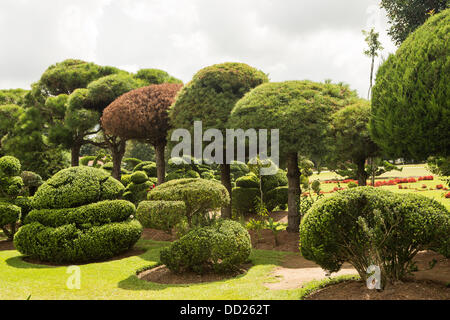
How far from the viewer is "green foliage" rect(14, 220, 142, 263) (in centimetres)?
888

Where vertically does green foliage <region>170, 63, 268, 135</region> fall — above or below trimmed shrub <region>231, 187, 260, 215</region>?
above

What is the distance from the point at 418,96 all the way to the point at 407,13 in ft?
36.1

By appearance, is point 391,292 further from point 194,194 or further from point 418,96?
point 194,194

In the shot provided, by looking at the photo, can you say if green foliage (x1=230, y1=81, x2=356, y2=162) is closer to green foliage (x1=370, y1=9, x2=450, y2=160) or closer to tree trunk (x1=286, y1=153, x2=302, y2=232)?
tree trunk (x1=286, y1=153, x2=302, y2=232)

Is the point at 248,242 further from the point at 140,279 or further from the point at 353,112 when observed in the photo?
the point at 353,112

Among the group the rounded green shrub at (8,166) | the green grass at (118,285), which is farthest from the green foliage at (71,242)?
the rounded green shrub at (8,166)

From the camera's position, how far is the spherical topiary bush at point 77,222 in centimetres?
895

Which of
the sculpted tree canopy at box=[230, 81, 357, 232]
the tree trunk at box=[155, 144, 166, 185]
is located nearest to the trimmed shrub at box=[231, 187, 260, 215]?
the tree trunk at box=[155, 144, 166, 185]

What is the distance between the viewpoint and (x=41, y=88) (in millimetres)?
23953

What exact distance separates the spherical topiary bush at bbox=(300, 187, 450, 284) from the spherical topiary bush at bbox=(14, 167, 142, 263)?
5788 mm

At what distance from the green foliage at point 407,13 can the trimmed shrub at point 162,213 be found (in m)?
12.2

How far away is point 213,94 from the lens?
42.4ft

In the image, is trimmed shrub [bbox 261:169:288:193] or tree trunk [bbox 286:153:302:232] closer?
tree trunk [bbox 286:153:302:232]
